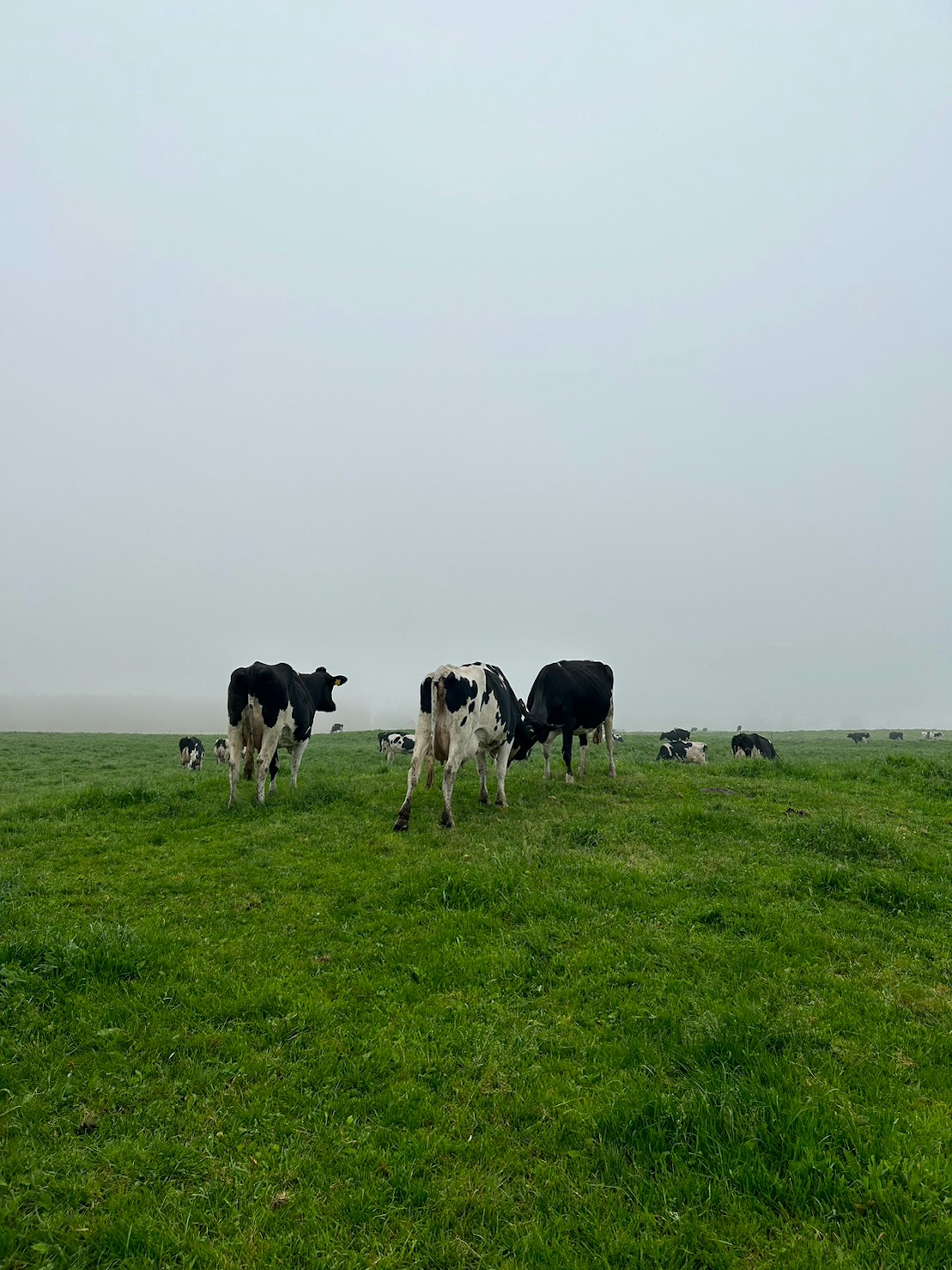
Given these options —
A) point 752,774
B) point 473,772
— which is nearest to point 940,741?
point 752,774

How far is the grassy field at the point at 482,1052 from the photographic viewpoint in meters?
3.50

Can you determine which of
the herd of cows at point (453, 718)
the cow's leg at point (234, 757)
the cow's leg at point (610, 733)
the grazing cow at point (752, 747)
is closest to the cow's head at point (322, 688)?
the herd of cows at point (453, 718)

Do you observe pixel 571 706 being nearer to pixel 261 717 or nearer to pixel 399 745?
pixel 261 717

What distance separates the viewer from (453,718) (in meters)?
11.7

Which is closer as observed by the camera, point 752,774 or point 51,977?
point 51,977

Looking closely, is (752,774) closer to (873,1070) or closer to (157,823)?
(873,1070)

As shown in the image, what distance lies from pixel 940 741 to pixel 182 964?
62.9 metres

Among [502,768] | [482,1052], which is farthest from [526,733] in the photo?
[482,1052]

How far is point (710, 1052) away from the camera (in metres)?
4.86

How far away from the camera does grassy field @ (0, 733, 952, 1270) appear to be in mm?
3500

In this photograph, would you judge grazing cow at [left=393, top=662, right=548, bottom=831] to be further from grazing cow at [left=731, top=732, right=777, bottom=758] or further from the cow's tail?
grazing cow at [left=731, top=732, right=777, bottom=758]

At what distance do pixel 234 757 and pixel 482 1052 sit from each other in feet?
29.7

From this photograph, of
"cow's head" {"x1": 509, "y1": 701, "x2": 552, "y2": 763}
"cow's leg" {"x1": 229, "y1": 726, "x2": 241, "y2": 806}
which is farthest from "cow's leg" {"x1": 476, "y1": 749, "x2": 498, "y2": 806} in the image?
"cow's leg" {"x1": 229, "y1": 726, "x2": 241, "y2": 806}

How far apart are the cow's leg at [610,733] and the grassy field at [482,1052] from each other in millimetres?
5405
